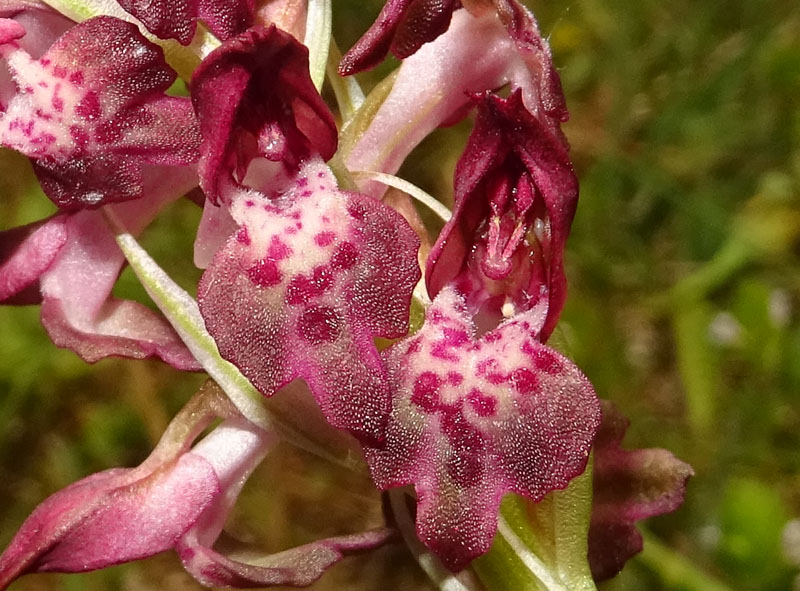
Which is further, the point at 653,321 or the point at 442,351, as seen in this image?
the point at 653,321

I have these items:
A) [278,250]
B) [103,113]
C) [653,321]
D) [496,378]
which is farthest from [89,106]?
[653,321]

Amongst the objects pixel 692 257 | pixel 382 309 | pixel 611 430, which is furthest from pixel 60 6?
pixel 692 257

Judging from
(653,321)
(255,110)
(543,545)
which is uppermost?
(255,110)

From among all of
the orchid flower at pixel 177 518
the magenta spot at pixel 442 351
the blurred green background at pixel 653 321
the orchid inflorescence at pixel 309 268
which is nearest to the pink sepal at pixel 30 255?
the orchid inflorescence at pixel 309 268

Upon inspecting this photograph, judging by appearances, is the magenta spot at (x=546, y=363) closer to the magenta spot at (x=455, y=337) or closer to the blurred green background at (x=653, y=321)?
the magenta spot at (x=455, y=337)

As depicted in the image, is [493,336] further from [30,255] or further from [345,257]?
[30,255]

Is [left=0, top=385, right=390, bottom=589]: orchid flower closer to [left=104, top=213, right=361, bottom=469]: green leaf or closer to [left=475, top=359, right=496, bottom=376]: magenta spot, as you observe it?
[left=104, top=213, right=361, bottom=469]: green leaf
